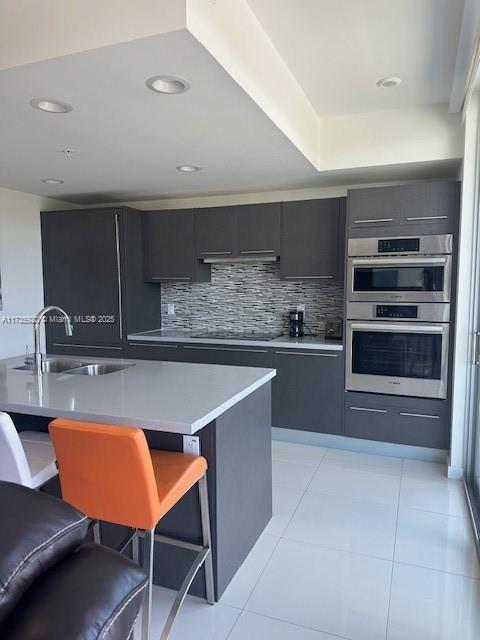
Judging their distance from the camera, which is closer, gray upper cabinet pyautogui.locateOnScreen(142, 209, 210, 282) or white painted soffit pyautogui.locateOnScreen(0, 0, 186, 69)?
white painted soffit pyautogui.locateOnScreen(0, 0, 186, 69)

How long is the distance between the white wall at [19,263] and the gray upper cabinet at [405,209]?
3113 mm

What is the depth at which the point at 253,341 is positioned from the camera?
386 cm

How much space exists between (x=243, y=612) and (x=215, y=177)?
3056 millimetres

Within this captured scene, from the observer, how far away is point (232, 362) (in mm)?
3930

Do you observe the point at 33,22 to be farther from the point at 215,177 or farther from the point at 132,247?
the point at 132,247

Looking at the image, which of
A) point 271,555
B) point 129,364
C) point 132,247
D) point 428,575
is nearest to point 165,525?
point 271,555

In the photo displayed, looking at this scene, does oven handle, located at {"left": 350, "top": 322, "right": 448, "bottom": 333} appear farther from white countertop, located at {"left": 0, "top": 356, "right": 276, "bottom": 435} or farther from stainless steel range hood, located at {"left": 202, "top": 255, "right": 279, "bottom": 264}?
white countertop, located at {"left": 0, "top": 356, "right": 276, "bottom": 435}

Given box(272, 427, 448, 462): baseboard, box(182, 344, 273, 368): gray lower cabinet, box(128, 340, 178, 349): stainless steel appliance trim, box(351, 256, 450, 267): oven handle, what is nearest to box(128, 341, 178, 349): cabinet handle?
box(128, 340, 178, 349): stainless steel appliance trim

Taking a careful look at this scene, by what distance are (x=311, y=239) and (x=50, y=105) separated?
233 cm

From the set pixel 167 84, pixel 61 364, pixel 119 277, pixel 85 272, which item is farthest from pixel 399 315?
pixel 85 272

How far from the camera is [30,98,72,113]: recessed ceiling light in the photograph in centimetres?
209

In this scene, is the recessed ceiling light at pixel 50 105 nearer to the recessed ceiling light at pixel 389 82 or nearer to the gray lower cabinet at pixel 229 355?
the recessed ceiling light at pixel 389 82

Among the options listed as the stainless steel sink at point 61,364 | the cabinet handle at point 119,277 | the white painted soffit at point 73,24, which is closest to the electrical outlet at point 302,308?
the cabinet handle at point 119,277

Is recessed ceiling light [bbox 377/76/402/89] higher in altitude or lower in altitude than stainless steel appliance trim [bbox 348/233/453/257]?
higher
